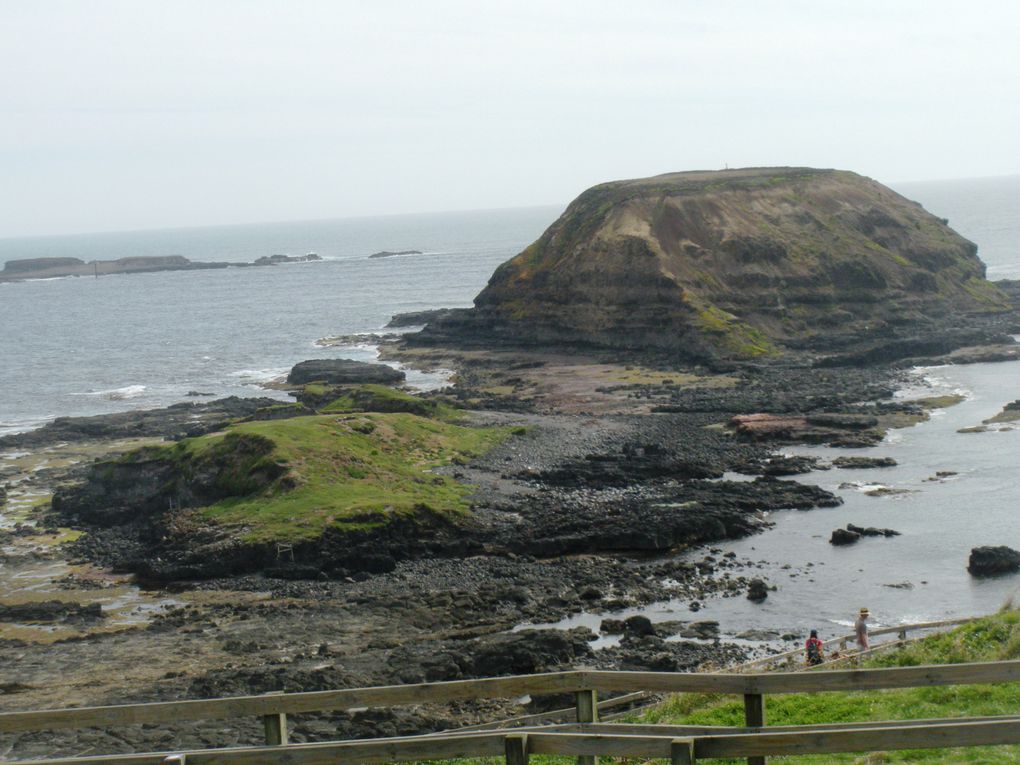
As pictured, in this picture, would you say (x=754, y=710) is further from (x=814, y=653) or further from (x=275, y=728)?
(x=814, y=653)

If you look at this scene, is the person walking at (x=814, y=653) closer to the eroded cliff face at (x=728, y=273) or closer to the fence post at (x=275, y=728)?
the fence post at (x=275, y=728)

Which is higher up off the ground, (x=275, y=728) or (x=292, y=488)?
(x=275, y=728)

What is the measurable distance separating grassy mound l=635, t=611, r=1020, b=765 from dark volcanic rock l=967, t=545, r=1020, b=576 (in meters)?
26.5

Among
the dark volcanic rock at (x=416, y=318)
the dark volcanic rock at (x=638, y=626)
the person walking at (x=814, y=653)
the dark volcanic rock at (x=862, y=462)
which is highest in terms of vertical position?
the dark volcanic rock at (x=416, y=318)

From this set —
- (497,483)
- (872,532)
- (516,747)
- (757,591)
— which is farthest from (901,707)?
(497,483)

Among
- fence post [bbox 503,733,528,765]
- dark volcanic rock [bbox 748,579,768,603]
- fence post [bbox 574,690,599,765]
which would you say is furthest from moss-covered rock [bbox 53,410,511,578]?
fence post [bbox 503,733,528,765]

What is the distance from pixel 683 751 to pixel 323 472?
47758 millimetres

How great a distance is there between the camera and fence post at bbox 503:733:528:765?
9.80m

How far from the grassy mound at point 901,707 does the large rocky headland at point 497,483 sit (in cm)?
1162

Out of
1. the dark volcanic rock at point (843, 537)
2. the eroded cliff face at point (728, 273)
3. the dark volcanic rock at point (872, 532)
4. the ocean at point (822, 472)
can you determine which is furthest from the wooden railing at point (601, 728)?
the eroded cliff face at point (728, 273)

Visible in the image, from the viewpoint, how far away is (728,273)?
114 meters

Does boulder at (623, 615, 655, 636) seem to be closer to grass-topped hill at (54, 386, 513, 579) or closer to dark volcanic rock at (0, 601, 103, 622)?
grass-topped hill at (54, 386, 513, 579)

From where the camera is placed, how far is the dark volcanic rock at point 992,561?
44.3 m

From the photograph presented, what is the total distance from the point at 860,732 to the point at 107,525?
53.0 m
